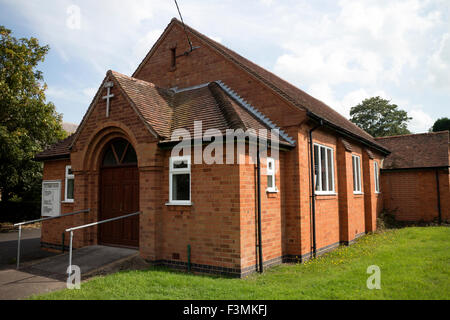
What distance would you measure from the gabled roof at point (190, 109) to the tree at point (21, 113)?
35.9 feet

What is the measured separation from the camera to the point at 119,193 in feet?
33.1

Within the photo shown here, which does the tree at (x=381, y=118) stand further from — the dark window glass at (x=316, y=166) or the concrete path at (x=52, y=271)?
the concrete path at (x=52, y=271)

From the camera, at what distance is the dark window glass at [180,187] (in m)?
8.57

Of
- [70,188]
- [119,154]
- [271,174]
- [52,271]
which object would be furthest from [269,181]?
[70,188]

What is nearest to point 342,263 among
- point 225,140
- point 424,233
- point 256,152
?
point 256,152

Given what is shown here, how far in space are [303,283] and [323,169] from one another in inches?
218

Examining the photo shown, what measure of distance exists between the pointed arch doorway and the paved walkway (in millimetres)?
440

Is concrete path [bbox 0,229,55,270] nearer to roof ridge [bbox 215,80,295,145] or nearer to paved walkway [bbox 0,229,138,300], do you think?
paved walkway [bbox 0,229,138,300]

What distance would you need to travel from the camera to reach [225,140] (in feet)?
25.7

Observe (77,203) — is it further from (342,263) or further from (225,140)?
(342,263)

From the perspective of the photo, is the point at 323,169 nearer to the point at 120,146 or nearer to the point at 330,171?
the point at 330,171

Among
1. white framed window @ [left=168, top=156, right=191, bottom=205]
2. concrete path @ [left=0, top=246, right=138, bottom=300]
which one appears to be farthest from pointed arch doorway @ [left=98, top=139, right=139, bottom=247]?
white framed window @ [left=168, top=156, right=191, bottom=205]

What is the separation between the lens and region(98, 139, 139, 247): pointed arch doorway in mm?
9727
